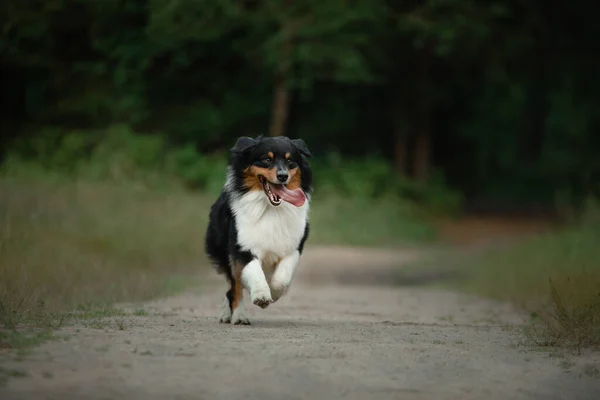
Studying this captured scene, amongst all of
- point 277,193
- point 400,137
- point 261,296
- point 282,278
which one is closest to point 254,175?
point 277,193

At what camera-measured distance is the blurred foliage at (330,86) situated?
100 feet

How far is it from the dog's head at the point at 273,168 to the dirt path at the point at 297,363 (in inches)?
47.0

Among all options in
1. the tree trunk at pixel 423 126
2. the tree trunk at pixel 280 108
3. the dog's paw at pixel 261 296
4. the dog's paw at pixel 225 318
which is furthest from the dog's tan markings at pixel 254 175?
the tree trunk at pixel 423 126

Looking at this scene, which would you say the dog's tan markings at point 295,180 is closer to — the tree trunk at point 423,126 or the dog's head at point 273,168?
the dog's head at point 273,168

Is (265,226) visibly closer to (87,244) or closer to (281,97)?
(87,244)

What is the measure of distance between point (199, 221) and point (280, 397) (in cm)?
1435

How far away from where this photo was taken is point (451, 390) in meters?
6.82

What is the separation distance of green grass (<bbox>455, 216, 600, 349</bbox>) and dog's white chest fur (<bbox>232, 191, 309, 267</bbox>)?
226cm

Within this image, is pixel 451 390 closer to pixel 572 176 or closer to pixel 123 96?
pixel 123 96

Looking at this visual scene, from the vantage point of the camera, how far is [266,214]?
404 inches

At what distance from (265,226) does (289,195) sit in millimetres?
346

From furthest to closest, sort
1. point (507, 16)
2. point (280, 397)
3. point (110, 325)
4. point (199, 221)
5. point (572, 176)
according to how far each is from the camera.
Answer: point (572, 176) → point (507, 16) → point (199, 221) → point (110, 325) → point (280, 397)

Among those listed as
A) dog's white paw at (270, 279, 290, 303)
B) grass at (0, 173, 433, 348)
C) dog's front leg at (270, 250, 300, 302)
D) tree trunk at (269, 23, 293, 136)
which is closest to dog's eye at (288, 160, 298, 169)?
dog's front leg at (270, 250, 300, 302)

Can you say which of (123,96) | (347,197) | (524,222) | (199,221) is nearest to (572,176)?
(524,222)
